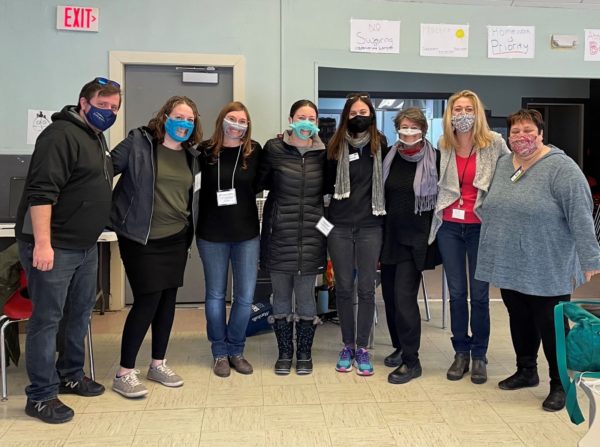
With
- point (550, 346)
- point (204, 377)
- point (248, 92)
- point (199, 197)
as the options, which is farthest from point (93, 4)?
point (550, 346)

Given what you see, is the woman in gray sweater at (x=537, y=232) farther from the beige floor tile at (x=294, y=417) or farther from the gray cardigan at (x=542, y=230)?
the beige floor tile at (x=294, y=417)

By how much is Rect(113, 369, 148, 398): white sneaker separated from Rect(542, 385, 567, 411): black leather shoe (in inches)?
72.9

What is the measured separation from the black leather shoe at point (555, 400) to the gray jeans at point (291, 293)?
1.19m

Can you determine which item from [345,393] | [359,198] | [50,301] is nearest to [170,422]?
[50,301]

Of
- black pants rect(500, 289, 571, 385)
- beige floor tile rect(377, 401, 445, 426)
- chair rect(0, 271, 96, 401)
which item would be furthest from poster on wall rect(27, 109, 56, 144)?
black pants rect(500, 289, 571, 385)

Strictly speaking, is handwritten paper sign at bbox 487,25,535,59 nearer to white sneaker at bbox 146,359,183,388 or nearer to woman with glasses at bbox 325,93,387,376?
woman with glasses at bbox 325,93,387,376

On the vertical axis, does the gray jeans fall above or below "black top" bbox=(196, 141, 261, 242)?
below

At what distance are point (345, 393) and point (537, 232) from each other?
117 cm

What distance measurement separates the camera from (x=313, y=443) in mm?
2209

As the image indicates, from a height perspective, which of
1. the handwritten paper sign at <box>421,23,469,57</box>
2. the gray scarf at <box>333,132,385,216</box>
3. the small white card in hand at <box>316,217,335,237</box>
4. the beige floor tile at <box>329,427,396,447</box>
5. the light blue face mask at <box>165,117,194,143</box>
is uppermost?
Result: the handwritten paper sign at <box>421,23,469,57</box>

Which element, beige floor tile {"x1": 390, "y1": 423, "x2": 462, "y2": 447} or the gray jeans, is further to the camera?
the gray jeans

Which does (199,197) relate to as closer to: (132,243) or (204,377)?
(132,243)

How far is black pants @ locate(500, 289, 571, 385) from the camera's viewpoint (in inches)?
100

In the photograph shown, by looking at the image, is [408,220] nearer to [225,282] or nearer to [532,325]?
[532,325]
